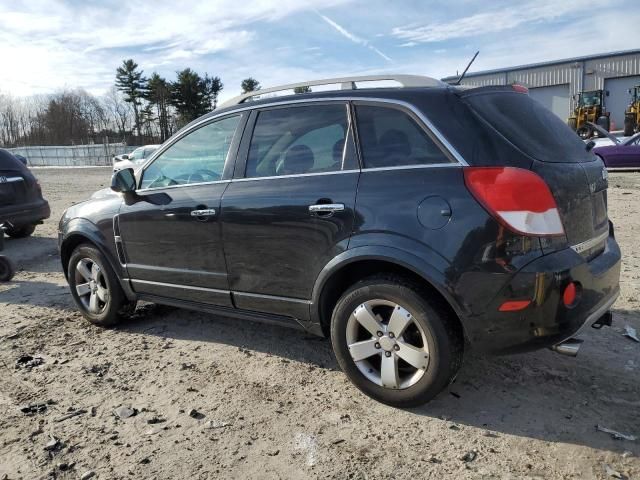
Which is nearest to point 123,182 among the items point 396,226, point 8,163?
point 396,226

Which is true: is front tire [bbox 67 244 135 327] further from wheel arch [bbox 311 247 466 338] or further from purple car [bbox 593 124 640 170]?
purple car [bbox 593 124 640 170]

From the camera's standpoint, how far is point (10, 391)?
3625mm

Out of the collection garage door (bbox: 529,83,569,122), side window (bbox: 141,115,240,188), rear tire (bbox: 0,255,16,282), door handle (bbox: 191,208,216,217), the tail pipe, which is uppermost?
garage door (bbox: 529,83,569,122)

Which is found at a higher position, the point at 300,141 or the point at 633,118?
the point at 633,118

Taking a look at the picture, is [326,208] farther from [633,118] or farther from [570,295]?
[633,118]

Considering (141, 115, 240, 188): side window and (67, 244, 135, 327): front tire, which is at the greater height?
(141, 115, 240, 188): side window

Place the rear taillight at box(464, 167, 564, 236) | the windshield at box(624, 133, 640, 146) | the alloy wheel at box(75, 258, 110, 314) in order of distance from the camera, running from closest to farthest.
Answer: the rear taillight at box(464, 167, 564, 236) < the alloy wheel at box(75, 258, 110, 314) < the windshield at box(624, 133, 640, 146)

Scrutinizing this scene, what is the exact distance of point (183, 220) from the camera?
3945 mm

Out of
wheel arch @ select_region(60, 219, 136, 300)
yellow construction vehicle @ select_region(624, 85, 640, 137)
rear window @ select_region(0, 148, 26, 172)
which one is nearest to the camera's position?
wheel arch @ select_region(60, 219, 136, 300)

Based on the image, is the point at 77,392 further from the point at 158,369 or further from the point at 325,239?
the point at 325,239

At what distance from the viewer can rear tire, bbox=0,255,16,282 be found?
21.0ft

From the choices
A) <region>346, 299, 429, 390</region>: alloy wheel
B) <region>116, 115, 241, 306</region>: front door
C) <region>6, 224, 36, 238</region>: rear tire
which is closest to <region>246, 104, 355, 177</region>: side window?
<region>116, 115, 241, 306</region>: front door

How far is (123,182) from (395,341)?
8.45ft

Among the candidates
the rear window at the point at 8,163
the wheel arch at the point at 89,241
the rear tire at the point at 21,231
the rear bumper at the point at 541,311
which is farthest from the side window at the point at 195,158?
the rear tire at the point at 21,231
